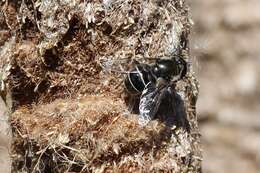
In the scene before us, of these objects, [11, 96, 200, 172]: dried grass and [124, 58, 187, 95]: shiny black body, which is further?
[124, 58, 187, 95]: shiny black body

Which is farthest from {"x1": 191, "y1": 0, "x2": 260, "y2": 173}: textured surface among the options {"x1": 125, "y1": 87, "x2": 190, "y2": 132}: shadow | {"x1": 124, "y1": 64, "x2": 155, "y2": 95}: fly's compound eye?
{"x1": 125, "y1": 87, "x2": 190, "y2": 132}: shadow

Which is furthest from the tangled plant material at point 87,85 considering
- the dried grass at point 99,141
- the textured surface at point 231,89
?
the textured surface at point 231,89

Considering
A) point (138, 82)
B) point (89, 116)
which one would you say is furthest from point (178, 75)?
point (89, 116)

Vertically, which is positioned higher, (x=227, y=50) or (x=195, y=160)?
(x=227, y=50)

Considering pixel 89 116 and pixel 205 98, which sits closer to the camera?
pixel 89 116

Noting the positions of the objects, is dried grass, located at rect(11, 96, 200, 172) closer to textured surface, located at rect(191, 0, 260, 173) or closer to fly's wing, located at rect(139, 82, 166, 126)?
fly's wing, located at rect(139, 82, 166, 126)

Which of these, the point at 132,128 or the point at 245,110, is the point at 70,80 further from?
the point at 245,110

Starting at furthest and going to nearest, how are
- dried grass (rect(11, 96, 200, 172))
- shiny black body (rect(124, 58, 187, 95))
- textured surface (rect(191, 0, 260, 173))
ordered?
1. textured surface (rect(191, 0, 260, 173))
2. shiny black body (rect(124, 58, 187, 95))
3. dried grass (rect(11, 96, 200, 172))

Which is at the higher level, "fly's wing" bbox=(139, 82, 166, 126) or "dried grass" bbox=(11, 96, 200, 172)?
"fly's wing" bbox=(139, 82, 166, 126)
